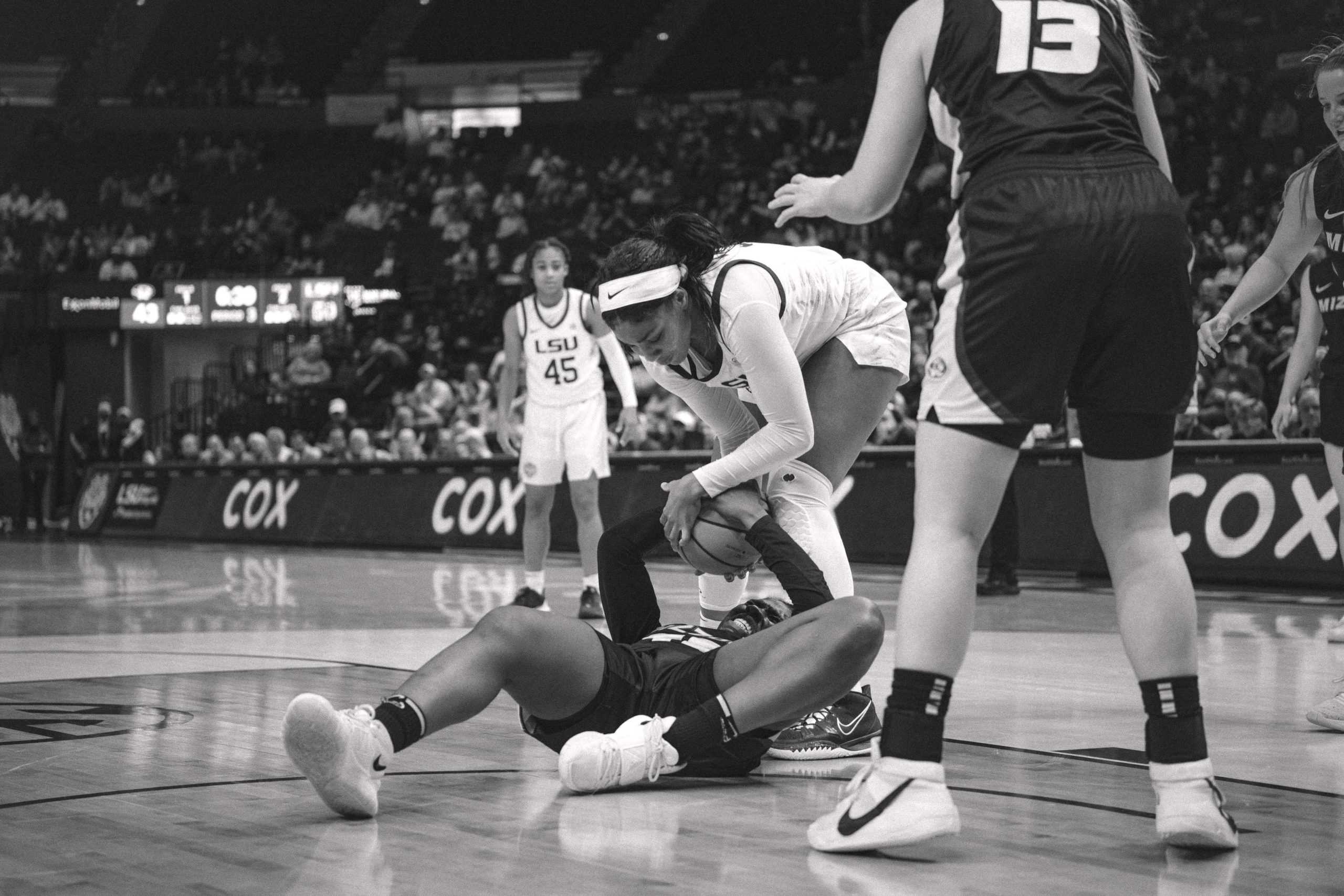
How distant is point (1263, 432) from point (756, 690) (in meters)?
9.42

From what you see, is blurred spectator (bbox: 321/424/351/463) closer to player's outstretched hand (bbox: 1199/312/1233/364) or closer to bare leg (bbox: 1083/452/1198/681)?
player's outstretched hand (bbox: 1199/312/1233/364)

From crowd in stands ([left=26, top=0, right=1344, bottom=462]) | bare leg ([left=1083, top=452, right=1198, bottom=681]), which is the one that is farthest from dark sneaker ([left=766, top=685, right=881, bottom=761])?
crowd in stands ([left=26, top=0, right=1344, bottom=462])

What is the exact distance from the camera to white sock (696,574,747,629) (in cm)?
475

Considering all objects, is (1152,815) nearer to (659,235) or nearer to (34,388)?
(659,235)

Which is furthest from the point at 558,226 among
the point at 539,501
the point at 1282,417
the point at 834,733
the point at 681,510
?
the point at 681,510

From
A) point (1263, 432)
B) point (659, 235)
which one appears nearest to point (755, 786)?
point (659, 235)

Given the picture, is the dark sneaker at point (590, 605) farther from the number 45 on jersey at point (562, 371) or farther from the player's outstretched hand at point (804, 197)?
the player's outstretched hand at point (804, 197)

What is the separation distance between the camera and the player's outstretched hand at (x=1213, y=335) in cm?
430

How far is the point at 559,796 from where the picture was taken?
11.8ft

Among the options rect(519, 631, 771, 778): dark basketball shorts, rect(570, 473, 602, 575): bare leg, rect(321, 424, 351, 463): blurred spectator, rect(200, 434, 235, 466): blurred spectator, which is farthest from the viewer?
rect(200, 434, 235, 466): blurred spectator

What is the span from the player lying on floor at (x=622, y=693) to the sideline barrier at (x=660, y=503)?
676 cm

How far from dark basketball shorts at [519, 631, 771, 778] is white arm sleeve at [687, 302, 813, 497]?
62 cm

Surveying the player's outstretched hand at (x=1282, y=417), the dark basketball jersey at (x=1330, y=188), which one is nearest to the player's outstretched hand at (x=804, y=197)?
the dark basketball jersey at (x=1330, y=188)

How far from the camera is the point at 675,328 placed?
13.7 ft
